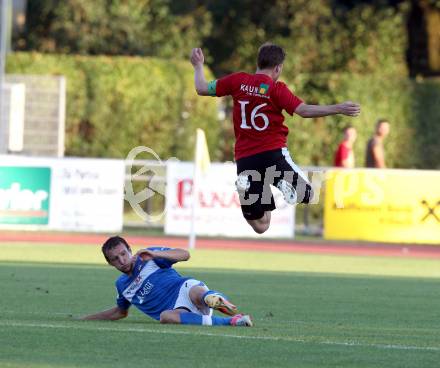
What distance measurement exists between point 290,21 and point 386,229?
20.0 metres

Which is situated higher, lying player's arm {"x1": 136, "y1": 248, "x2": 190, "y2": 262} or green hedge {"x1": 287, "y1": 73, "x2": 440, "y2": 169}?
green hedge {"x1": 287, "y1": 73, "x2": 440, "y2": 169}

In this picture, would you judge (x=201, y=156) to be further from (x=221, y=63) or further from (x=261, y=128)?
(x=221, y=63)

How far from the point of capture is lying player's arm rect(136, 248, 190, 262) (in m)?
11.1

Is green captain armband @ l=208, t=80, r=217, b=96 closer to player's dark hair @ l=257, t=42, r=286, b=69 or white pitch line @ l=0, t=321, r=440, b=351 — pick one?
player's dark hair @ l=257, t=42, r=286, b=69

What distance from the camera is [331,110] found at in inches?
454

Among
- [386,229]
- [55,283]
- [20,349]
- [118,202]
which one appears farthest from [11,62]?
[20,349]

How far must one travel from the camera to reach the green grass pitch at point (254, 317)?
9141 mm

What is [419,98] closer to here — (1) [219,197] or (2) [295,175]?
(1) [219,197]

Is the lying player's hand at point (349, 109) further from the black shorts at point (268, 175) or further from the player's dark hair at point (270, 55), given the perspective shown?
the black shorts at point (268, 175)

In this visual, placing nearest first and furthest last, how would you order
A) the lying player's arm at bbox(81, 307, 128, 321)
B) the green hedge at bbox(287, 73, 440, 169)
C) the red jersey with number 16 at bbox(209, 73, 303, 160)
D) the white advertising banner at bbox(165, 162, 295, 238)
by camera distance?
the lying player's arm at bbox(81, 307, 128, 321) → the red jersey with number 16 at bbox(209, 73, 303, 160) → the white advertising banner at bbox(165, 162, 295, 238) → the green hedge at bbox(287, 73, 440, 169)

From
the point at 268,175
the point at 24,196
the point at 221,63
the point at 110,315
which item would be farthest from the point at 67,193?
the point at 221,63

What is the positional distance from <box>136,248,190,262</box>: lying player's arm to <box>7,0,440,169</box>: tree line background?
2298cm

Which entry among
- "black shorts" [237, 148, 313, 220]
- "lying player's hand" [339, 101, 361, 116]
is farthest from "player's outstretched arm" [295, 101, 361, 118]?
"black shorts" [237, 148, 313, 220]

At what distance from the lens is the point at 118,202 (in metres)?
24.8
